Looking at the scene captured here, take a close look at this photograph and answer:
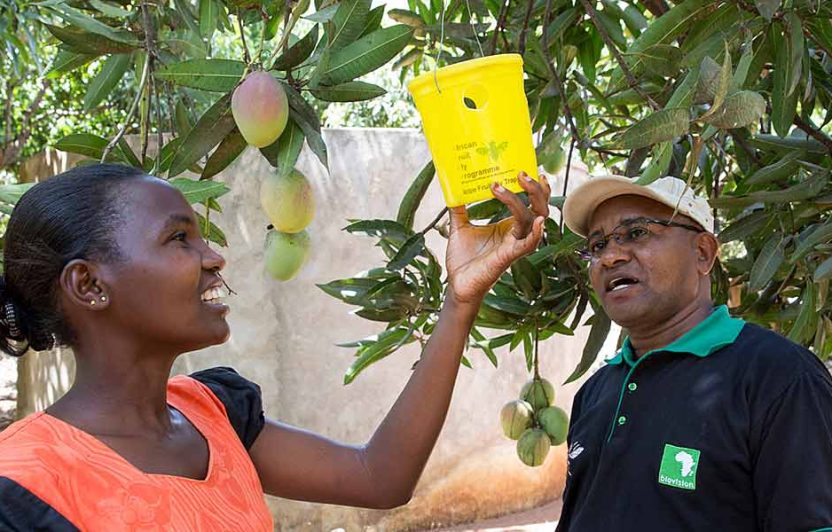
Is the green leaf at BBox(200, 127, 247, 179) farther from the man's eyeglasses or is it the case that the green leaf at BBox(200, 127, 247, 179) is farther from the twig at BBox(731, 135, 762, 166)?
the twig at BBox(731, 135, 762, 166)

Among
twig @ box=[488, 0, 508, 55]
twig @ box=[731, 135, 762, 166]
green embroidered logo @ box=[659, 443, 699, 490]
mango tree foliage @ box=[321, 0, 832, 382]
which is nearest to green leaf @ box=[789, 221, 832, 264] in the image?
mango tree foliage @ box=[321, 0, 832, 382]

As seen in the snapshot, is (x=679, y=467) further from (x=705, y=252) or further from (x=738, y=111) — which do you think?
(x=738, y=111)

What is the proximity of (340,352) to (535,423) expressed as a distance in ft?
11.6

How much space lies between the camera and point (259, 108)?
1625 mm

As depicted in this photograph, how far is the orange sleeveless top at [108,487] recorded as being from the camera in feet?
4.25

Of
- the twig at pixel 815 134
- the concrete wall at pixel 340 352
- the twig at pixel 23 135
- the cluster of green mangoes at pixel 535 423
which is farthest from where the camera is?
the twig at pixel 23 135

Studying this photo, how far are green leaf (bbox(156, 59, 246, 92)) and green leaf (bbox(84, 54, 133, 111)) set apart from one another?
27.9 inches

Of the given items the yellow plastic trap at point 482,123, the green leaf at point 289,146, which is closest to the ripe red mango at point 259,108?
the green leaf at point 289,146

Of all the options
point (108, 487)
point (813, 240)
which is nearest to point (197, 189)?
point (108, 487)

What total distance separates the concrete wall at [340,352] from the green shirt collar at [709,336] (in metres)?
4.38

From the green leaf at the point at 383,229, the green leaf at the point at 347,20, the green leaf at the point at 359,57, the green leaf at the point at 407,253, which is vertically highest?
the green leaf at the point at 347,20

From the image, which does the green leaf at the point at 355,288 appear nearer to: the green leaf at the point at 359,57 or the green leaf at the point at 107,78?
the green leaf at the point at 107,78

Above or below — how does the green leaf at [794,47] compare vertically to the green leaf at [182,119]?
below

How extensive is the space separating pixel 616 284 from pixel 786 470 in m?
0.54
